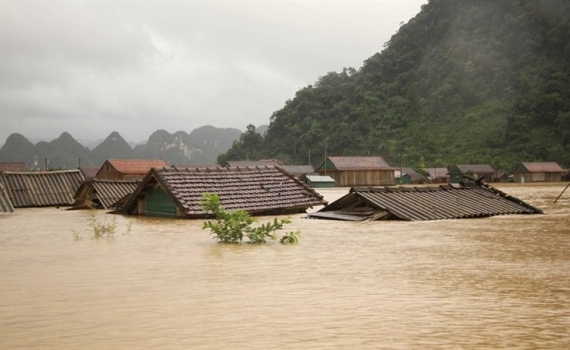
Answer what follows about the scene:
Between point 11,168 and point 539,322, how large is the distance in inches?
2658

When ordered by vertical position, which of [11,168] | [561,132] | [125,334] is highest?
[561,132]

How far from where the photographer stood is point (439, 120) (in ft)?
315

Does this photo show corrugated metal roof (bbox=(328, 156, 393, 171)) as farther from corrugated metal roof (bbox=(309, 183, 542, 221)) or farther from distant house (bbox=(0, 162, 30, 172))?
corrugated metal roof (bbox=(309, 183, 542, 221))

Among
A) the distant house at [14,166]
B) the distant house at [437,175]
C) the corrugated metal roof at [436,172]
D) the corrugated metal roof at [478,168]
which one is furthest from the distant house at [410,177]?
the distant house at [14,166]

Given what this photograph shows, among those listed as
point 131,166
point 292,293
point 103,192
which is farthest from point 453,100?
point 292,293

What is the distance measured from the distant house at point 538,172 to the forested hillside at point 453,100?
2821 millimetres

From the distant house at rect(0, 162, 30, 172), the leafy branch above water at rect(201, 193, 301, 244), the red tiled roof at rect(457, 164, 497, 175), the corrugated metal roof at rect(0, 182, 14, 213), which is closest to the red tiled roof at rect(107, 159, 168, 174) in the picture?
the distant house at rect(0, 162, 30, 172)

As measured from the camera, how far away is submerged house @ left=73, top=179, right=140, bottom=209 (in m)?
24.5

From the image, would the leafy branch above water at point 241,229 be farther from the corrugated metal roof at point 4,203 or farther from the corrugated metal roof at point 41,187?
the corrugated metal roof at point 41,187

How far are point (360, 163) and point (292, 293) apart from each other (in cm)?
6805

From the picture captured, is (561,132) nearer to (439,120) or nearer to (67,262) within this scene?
(439,120)

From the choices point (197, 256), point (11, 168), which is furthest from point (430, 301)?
point (11, 168)

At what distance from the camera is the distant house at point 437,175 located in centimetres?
8036

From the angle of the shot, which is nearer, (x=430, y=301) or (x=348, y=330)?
(x=348, y=330)
